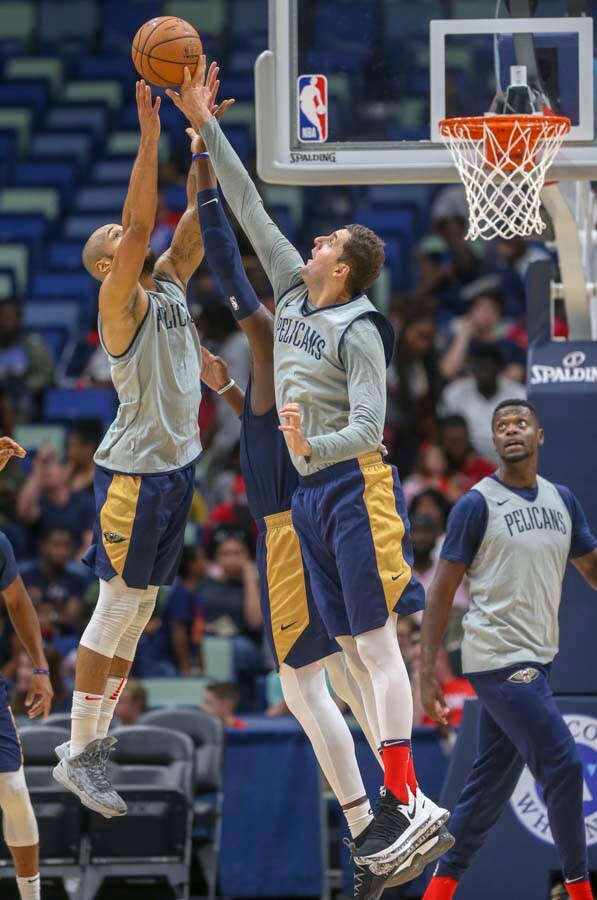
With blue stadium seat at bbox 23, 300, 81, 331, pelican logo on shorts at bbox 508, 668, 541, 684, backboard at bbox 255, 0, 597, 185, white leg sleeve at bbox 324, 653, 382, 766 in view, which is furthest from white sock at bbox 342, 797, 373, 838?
blue stadium seat at bbox 23, 300, 81, 331

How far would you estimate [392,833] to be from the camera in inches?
241

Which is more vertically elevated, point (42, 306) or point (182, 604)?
point (42, 306)

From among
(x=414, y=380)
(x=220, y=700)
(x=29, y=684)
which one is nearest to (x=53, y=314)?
(x=414, y=380)

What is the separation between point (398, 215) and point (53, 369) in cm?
376

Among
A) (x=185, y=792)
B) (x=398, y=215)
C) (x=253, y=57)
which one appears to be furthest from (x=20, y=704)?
(x=253, y=57)

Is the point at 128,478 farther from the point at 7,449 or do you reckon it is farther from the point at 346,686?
the point at 346,686

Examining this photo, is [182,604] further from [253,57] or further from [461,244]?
[253,57]

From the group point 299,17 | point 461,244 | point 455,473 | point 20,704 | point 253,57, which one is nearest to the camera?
point 299,17

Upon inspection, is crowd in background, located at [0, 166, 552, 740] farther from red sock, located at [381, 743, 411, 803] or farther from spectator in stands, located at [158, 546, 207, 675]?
red sock, located at [381, 743, 411, 803]

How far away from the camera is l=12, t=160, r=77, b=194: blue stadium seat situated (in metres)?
17.2

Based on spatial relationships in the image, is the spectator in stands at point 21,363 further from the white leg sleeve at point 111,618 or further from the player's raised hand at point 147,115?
the player's raised hand at point 147,115

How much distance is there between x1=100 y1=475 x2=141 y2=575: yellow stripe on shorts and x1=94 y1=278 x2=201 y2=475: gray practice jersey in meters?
0.06

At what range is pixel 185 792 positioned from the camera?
30.7 ft

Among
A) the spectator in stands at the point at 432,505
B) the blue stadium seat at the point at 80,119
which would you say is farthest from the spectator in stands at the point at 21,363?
the spectator in stands at the point at 432,505
